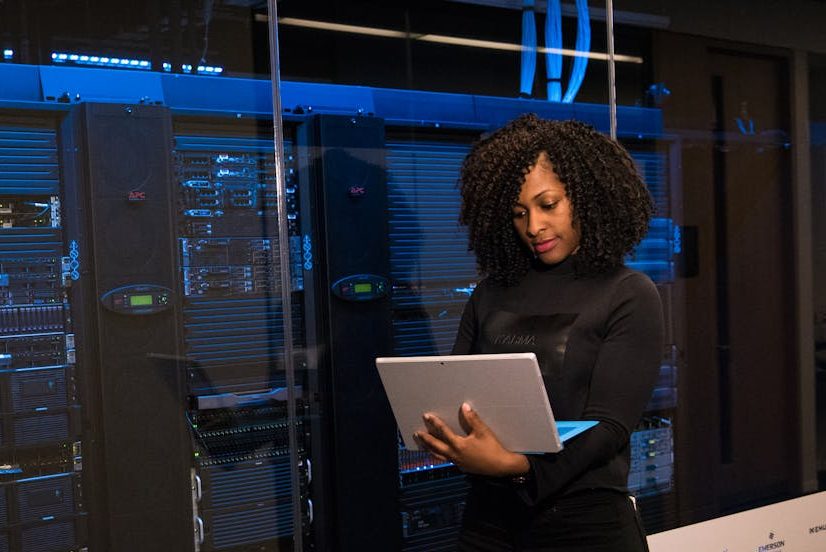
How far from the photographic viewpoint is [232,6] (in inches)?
105

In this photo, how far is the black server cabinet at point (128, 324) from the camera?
240 cm

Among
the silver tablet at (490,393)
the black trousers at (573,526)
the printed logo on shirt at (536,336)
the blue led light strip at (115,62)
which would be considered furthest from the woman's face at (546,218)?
the blue led light strip at (115,62)

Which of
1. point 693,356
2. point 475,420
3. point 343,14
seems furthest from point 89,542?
point 693,356

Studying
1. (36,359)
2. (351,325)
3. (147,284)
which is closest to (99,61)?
(147,284)

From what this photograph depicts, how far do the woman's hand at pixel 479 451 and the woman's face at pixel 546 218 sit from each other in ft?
1.35

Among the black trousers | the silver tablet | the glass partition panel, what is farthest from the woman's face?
the glass partition panel

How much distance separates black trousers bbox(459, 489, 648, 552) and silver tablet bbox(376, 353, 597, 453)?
16cm

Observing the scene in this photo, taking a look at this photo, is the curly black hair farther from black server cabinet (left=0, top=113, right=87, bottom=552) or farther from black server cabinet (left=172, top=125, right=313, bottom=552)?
black server cabinet (left=0, top=113, right=87, bottom=552)

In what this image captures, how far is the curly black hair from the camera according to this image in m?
1.76

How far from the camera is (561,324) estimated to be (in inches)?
65.7

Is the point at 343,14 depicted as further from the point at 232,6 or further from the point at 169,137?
the point at 169,137

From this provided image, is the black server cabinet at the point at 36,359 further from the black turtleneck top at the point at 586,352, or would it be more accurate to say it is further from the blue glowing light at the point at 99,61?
the black turtleneck top at the point at 586,352

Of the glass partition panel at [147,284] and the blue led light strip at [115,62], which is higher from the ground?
the blue led light strip at [115,62]

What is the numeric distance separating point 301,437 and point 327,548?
385 millimetres
